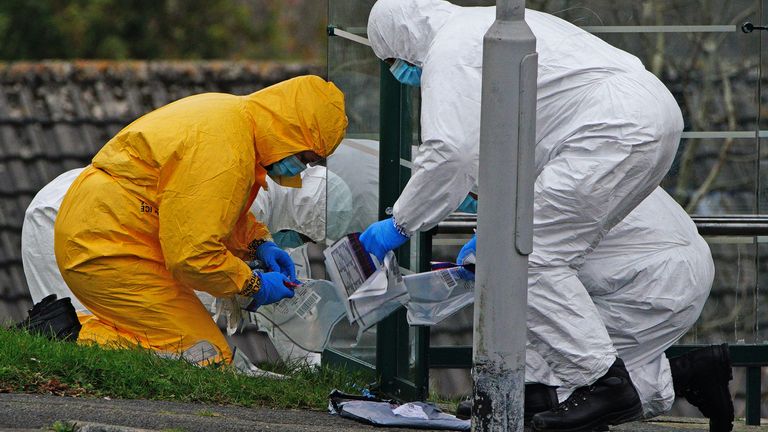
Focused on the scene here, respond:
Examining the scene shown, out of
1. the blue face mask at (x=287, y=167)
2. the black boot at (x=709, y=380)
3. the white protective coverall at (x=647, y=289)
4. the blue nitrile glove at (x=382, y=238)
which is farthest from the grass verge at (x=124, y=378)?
the black boot at (x=709, y=380)

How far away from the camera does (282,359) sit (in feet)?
22.0

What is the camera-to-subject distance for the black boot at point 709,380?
5762 millimetres

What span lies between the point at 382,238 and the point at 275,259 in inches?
41.9

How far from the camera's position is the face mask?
7.13 meters

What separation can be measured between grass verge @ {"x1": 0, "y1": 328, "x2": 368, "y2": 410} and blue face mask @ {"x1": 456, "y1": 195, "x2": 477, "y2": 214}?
3.00 feet

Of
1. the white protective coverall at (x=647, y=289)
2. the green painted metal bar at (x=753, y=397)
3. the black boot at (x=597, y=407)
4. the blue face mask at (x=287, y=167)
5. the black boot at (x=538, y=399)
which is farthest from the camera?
the green painted metal bar at (x=753, y=397)

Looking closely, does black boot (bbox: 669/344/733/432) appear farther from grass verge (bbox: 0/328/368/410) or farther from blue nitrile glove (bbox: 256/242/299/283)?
blue nitrile glove (bbox: 256/242/299/283)

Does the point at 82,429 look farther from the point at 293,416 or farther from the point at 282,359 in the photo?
the point at 282,359

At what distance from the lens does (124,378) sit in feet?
17.8

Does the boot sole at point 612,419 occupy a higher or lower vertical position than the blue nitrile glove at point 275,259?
lower

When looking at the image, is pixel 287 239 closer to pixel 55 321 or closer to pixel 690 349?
pixel 55 321

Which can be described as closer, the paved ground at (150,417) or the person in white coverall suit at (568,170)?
the paved ground at (150,417)

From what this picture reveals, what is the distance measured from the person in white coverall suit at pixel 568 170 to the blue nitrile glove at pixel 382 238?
12 centimetres

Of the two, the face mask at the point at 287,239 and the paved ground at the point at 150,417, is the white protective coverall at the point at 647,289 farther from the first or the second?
the face mask at the point at 287,239
